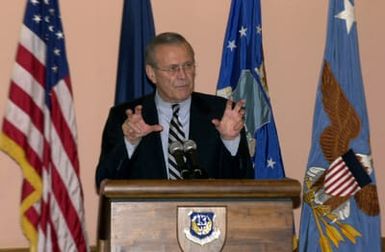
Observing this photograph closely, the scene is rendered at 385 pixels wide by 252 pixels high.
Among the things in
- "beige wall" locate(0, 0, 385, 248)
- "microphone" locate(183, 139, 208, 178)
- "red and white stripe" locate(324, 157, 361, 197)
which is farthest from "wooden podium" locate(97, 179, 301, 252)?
"beige wall" locate(0, 0, 385, 248)

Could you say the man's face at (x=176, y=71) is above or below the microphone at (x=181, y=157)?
above

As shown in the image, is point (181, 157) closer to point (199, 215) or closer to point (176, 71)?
point (199, 215)

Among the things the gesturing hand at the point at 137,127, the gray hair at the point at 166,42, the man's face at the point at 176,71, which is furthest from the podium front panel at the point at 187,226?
the gray hair at the point at 166,42

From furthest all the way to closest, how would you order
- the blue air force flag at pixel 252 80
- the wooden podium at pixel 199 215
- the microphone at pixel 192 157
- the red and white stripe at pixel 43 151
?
1. the blue air force flag at pixel 252 80
2. the red and white stripe at pixel 43 151
3. the microphone at pixel 192 157
4. the wooden podium at pixel 199 215

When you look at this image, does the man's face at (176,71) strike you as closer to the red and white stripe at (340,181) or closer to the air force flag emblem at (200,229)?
the air force flag emblem at (200,229)

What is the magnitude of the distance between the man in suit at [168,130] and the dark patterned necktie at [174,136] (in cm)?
1

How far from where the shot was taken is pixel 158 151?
3203 millimetres

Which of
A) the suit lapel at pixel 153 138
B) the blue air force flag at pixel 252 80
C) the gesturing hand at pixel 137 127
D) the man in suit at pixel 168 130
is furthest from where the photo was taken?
the blue air force flag at pixel 252 80

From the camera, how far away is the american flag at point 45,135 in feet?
12.6

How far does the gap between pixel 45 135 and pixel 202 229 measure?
1.79m

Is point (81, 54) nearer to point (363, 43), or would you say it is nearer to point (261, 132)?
point (261, 132)

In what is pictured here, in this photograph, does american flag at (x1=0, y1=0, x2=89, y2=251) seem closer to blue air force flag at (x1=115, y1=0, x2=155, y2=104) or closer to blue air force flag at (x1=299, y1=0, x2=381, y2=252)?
blue air force flag at (x1=115, y1=0, x2=155, y2=104)

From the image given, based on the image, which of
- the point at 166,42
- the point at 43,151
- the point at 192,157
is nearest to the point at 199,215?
the point at 192,157

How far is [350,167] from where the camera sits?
13.5ft
